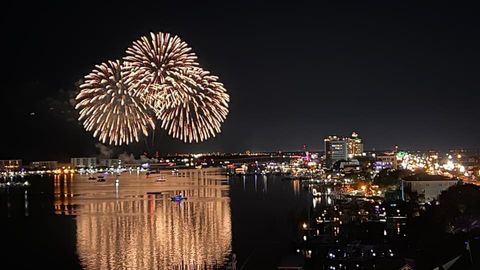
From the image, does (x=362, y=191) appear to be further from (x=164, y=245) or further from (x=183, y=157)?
(x=183, y=157)

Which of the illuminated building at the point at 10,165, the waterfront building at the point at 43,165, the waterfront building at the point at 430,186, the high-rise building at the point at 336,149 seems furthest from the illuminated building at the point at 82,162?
the waterfront building at the point at 430,186

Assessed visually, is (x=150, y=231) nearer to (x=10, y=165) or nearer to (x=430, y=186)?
(x=430, y=186)

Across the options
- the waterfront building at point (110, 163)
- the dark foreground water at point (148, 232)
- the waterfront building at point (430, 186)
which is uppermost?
the waterfront building at point (110, 163)

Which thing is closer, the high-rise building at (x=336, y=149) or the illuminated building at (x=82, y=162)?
the high-rise building at (x=336, y=149)

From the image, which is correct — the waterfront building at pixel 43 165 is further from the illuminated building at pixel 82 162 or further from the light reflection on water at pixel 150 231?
the light reflection on water at pixel 150 231

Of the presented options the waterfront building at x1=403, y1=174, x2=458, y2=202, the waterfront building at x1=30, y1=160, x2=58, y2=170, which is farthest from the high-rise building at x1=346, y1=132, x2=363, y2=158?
the waterfront building at x1=403, y1=174, x2=458, y2=202

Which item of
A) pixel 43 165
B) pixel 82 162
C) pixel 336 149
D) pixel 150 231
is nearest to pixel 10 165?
pixel 43 165

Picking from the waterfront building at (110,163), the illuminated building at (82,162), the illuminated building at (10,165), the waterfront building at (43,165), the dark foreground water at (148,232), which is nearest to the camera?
the dark foreground water at (148,232)
